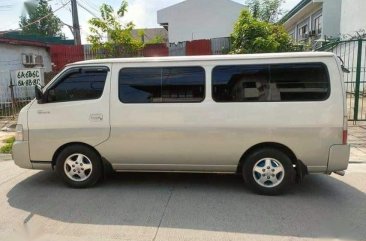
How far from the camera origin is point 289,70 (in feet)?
15.8

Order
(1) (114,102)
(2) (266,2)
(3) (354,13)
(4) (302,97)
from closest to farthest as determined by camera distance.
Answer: (4) (302,97) → (1) (114,102) → (3) (354,13) → (2) (266,2)

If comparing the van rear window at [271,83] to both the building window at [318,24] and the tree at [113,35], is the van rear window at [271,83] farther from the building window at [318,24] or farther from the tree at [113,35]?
the building window at [318,24]

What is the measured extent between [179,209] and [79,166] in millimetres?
1734

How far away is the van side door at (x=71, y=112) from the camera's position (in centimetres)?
516

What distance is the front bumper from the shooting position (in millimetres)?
5328

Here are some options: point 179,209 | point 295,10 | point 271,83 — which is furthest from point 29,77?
point 295,10

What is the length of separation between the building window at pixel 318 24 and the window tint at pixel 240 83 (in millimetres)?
15374

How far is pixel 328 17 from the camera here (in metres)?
17.6

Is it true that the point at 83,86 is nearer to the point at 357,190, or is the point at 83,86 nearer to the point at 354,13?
the point at 357,190

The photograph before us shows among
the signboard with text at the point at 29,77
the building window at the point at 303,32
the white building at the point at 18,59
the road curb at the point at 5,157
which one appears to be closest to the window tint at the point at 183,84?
the road curb at the point at 5,157

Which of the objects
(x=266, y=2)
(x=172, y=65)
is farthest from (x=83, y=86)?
(x=266, y=2)

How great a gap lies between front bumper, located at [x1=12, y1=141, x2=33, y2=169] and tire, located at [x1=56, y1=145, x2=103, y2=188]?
47 centimetres

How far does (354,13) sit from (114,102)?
13.7 m

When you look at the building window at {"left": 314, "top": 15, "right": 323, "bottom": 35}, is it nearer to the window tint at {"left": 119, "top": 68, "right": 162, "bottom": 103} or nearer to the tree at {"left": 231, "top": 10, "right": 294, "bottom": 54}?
the tree at {"left": 231, "top": 10, "right": 294, "bottom": 54}
